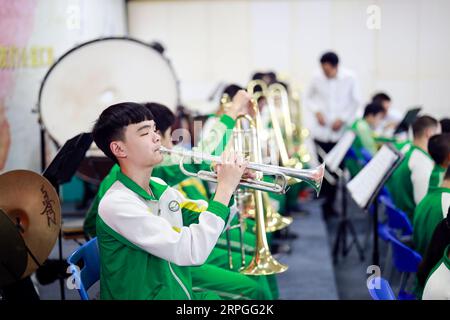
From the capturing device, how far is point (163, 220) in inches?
87.6

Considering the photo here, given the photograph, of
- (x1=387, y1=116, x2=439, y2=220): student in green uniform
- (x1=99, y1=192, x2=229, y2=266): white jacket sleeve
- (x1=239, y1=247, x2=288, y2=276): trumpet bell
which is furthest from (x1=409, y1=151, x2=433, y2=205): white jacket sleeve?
(x1=99, y1=192, x2=229, y2=266): white jacket sleeve

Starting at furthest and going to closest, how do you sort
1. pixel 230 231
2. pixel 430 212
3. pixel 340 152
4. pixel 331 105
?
pixel 331 105
pixel 340 152
pixel 230 231
pixel 430 212

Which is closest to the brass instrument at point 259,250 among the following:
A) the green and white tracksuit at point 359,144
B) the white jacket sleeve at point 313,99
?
the green and white tracksuit at point 359,144

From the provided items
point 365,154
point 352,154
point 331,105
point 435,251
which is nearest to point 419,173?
point 365,154

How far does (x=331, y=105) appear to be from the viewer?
276 inches

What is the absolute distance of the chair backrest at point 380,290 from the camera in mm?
2173

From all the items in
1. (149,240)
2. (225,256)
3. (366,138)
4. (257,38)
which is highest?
(257,38)

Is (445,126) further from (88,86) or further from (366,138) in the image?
(88,86)

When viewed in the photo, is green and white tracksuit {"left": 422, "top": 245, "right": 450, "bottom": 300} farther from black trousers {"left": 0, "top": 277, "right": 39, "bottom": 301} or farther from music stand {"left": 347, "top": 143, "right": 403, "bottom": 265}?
black trousers {"left": 0, "top": 277, "right": 39, "bottom": 301}

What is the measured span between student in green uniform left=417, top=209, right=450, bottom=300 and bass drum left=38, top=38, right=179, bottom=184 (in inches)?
64.1

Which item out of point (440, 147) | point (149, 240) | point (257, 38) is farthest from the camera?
point (257, 38)

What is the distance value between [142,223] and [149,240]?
0.06m
